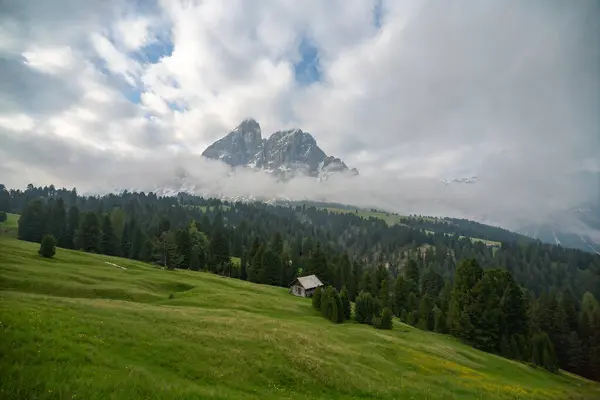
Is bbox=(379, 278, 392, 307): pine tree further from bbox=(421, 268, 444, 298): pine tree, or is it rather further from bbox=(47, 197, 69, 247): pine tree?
bbox=(47, 197, 69, 247): pine tree

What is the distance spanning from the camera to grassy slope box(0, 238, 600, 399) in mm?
17484

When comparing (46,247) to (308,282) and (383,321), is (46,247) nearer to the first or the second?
(308,282)

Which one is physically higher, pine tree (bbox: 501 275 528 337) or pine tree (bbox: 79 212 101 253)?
pine tree (bbox: 79 212 101 253)

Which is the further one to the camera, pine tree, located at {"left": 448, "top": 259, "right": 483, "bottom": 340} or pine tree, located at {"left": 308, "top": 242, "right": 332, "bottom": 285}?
pine tree, located at {"left": 308, "top": 242, "right": 332, "bottom": 285}

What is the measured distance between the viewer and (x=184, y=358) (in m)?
24.2

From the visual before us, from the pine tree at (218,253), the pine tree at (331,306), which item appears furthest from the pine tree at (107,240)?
the pine tree at (331,306)

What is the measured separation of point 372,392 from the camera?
2728cm

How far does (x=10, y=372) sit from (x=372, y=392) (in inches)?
948

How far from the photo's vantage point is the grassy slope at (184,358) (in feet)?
57.4

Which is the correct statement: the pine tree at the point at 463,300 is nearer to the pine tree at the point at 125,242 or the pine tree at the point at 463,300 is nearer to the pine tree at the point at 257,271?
the pine tree at the point at 257,271

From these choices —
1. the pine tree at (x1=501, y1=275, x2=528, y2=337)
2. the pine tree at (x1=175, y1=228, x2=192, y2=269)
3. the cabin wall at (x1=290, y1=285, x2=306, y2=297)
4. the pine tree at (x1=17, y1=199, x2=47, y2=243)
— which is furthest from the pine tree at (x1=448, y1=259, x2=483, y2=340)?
the pine tree at (x1=17, y1=199, x2=47, y2=243)

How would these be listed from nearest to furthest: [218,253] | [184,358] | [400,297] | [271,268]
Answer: [184,358] < [400,297] < [271,268] < [218,253]

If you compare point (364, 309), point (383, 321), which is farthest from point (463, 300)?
point (364, 309)

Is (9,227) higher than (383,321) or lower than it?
higher
